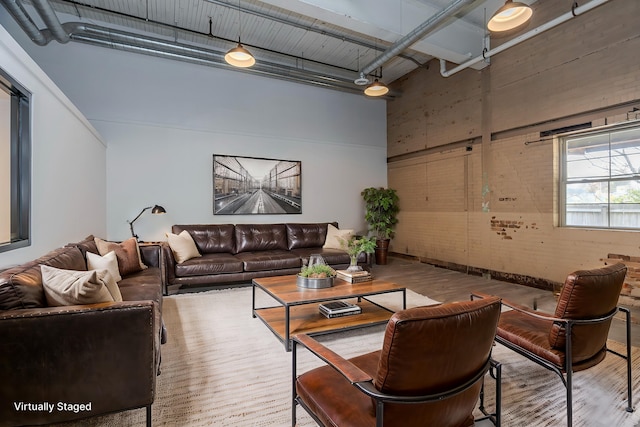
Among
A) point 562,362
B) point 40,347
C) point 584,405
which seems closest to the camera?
point 40,347

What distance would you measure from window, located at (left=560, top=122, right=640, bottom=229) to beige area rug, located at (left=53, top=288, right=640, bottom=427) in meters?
2.12

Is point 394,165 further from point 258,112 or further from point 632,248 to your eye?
point 632,248

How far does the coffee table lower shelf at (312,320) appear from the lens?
271 centimetres

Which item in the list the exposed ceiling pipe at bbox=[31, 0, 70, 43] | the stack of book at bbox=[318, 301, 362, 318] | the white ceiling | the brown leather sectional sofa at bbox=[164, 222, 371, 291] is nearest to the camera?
the stack of book at bbox=[318, 301, 362, 318]

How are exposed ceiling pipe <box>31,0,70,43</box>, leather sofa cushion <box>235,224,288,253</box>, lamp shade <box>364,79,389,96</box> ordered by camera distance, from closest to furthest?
1. exposed ceiling pipe <box>31,0,70,43</box>
2. lamp shade <box>364,79,389,96</box>
3. leather sofa cushion <box>235,224,288,253</box>

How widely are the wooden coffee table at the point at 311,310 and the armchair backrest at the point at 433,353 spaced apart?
5.14ft

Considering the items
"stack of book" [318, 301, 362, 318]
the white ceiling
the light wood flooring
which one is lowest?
the light wood flooring

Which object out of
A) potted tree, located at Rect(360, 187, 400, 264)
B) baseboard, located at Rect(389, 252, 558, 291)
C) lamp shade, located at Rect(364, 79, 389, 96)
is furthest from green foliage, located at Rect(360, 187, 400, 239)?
lamp shade, located at Rect(364, 79, 389, 96)

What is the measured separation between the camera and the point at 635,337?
9.59ft

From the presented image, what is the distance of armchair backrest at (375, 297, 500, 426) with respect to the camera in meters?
1.00

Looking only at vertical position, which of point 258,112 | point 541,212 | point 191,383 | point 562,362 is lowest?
point 191,383

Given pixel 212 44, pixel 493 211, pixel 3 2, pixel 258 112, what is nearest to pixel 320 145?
pixel 258 112

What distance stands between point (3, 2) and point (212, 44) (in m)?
2.76

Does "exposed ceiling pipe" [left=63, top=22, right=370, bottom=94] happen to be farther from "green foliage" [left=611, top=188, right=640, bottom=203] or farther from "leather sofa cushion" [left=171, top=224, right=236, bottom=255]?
"green foliage" [left=611, top=188, right=640, bottom=203]
